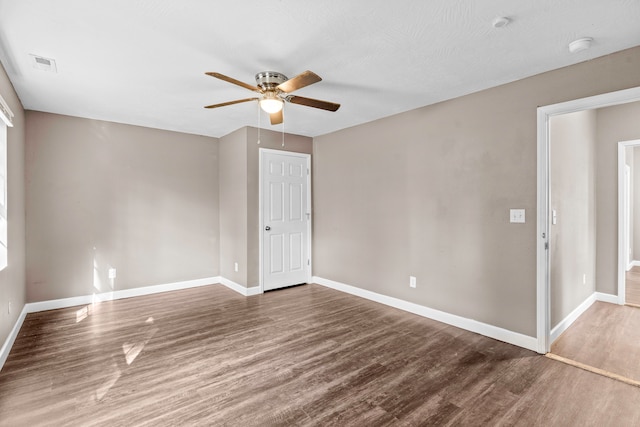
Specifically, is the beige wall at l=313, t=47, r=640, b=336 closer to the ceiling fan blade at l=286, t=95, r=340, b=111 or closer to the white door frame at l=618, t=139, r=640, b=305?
the ceiling fan blade at l=286, t=95, r=340, b=111

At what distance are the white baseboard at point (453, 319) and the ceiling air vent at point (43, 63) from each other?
161 inches

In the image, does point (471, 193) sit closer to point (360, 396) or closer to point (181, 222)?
point (360, 396)

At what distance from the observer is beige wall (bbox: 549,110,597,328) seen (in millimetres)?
3053

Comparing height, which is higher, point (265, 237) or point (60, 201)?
point (60, 201)

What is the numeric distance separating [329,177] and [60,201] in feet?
12.0

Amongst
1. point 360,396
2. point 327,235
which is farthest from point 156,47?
point 327,235

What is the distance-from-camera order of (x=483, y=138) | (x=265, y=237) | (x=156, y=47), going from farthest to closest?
(x=265, y=237)
(x=483, y=138)
(x=156, y=47)

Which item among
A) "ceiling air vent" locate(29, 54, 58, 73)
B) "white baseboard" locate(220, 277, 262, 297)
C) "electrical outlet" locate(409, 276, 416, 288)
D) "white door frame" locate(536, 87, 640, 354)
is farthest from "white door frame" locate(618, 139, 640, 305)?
"ceiling air vent" locate(29, 54, 58, 73)

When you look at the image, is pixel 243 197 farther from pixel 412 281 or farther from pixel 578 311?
pixel 578 311

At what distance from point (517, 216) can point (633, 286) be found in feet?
11.9

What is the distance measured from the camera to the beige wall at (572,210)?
10.0 feet

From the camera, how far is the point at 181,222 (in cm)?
489

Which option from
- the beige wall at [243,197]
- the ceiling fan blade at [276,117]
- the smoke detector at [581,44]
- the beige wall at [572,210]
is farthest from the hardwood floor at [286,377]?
→ the smoke detector at [581,44]

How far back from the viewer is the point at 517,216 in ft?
9.48
